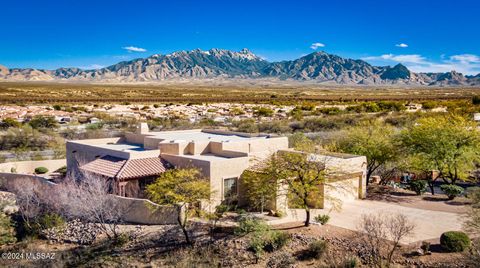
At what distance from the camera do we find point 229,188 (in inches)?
1025

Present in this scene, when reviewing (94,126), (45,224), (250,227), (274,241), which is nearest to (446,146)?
(274,241)

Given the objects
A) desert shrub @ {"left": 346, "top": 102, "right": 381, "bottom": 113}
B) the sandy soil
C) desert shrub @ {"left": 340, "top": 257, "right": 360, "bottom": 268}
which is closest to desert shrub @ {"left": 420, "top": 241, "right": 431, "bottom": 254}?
desert shrub @ {"left": 340, "top": 257, "right": 360, "bottom": 268}

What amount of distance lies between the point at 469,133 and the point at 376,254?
1582cm

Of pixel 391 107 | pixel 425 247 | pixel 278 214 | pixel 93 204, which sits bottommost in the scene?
pixel 425 247

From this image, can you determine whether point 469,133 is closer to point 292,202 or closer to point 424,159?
point 424,159

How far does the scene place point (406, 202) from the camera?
92.5 ft

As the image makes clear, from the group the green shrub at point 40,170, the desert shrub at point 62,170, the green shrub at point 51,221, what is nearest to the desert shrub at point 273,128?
the desert shrub at point 62,170

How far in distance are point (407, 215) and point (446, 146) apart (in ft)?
25.6

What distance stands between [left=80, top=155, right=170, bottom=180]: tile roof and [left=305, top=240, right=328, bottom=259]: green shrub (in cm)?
1019

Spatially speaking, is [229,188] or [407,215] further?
[229,188]

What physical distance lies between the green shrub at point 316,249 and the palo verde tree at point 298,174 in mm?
2337

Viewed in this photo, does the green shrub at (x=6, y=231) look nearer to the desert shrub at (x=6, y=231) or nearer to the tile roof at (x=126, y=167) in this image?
the desert shrub at (x=6, y=231)

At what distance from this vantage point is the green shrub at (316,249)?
2066 cm

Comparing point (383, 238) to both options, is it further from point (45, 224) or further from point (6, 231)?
point (6, 231)
